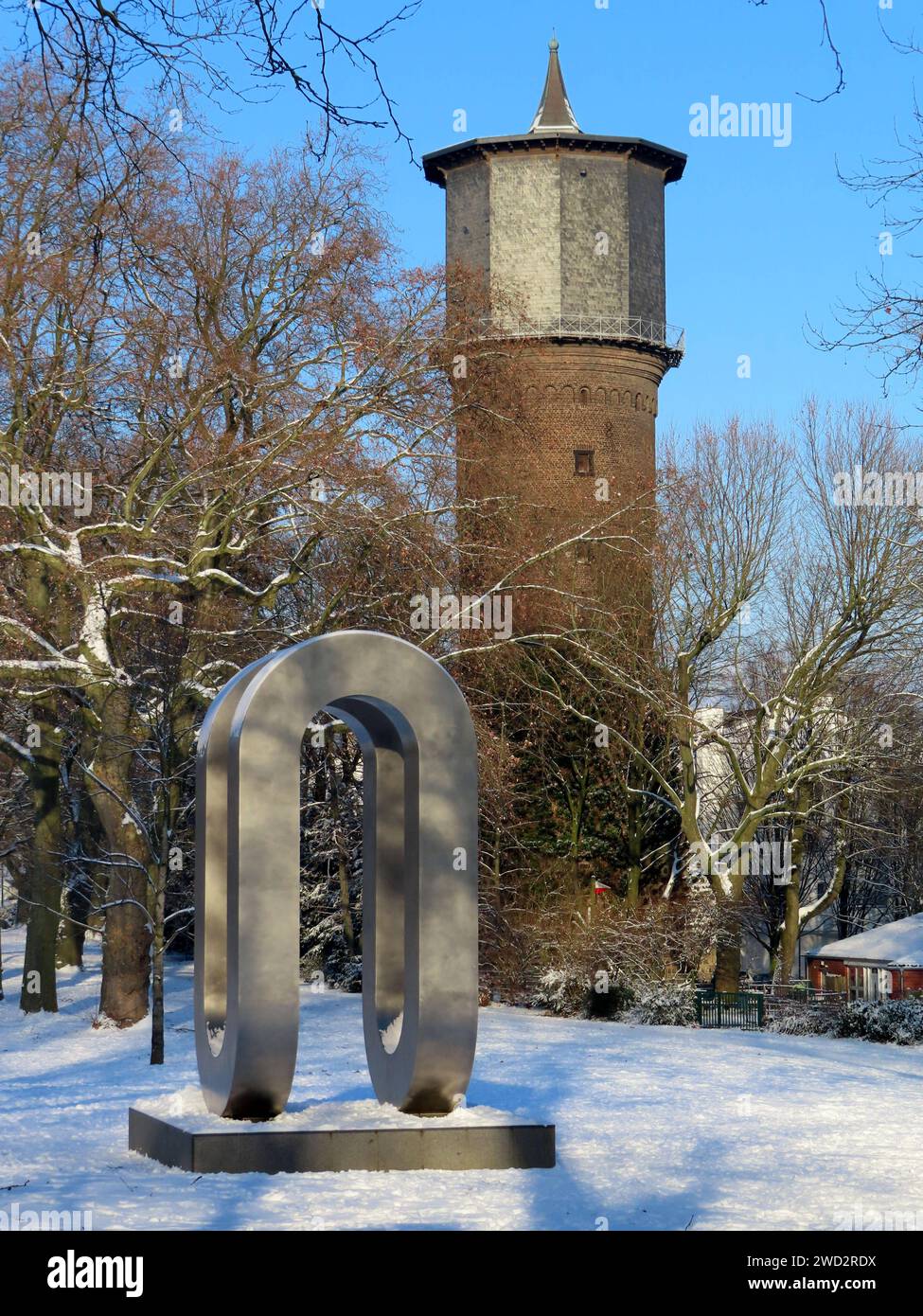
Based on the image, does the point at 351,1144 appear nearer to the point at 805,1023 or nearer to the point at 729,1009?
the point at 805,1023

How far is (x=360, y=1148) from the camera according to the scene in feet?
35.3

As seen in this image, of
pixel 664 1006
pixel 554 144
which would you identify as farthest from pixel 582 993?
pixel 554 144

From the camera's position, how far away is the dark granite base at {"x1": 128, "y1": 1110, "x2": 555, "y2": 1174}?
1055 cm

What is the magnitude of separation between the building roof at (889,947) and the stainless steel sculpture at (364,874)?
2813 cm

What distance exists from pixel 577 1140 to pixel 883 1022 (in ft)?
46.7

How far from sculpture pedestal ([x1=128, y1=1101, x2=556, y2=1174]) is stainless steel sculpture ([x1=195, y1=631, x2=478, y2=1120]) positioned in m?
0.35

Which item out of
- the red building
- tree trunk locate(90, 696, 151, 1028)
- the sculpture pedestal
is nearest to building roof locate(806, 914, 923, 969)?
the red building

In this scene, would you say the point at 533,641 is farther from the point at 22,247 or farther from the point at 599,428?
the point at 599,428

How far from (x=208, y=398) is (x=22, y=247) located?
377 centimetres

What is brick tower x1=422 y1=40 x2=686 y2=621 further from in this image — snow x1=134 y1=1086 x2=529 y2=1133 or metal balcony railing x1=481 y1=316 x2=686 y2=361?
snow x1=134 y1=1086 x2=529 y2=1133

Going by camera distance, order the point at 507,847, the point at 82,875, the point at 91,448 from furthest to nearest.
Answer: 1. the point at 507,847
2. the point at 91,448
3. the point at 82,875

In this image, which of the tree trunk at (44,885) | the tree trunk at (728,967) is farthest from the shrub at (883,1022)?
the tree trunk at (44,885)

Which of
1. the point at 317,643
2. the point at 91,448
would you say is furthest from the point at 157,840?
the point at 317,643
